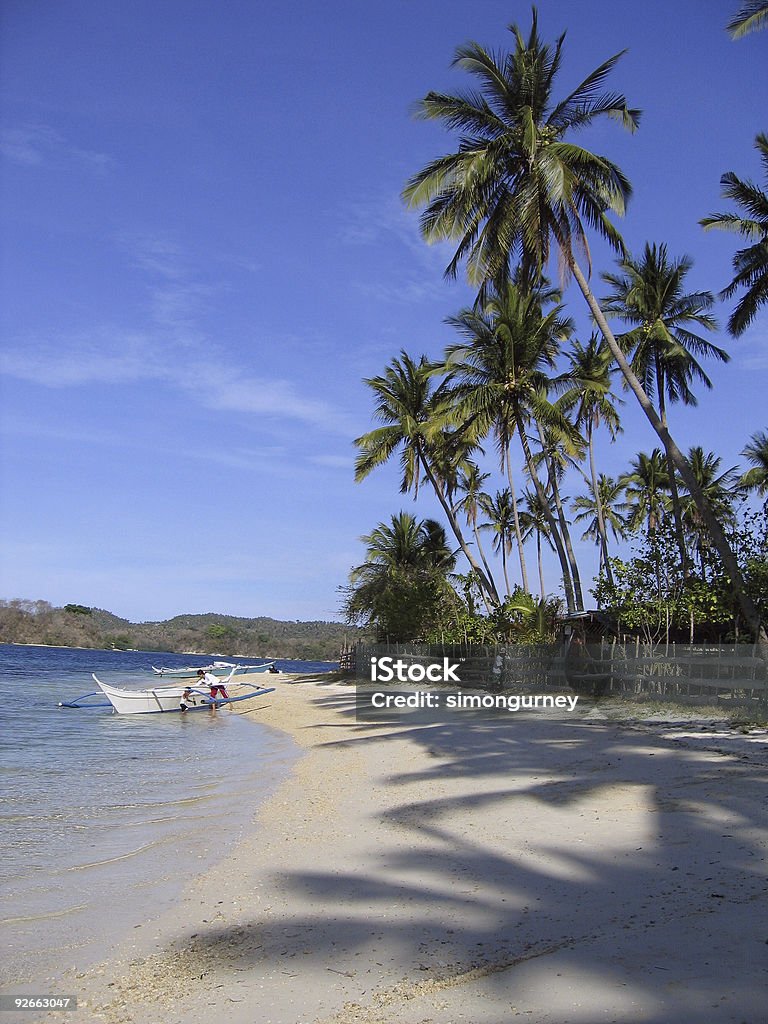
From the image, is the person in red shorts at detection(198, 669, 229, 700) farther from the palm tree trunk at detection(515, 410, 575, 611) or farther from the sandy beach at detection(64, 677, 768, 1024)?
the sandy beach at detection(64, 677, 768, 1024)

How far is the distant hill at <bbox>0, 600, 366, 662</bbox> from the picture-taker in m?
108

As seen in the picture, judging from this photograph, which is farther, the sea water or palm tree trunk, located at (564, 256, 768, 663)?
palm tree trunk, located at (564, 256, 768, 663)

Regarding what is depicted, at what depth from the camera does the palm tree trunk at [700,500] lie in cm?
1398

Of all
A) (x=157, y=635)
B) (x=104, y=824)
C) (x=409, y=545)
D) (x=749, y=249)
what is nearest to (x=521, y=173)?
(x=749, y=249)

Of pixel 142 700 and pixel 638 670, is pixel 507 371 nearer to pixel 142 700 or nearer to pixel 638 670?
pixel 638 670

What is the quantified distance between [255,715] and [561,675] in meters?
11.2

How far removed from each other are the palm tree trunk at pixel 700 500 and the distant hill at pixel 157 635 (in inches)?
3114

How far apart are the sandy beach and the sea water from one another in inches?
15.6

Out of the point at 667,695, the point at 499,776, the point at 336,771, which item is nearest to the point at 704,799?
the point at 499,776

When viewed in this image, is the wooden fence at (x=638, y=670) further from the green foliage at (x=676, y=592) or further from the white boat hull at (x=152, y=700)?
the white boat hull at (x=152, y=700)

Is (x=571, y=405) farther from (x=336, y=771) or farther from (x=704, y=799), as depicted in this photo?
(x=704, y=799)

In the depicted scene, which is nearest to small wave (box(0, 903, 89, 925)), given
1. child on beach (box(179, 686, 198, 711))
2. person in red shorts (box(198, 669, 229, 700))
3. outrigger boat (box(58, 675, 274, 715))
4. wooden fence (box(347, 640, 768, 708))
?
wooden fence (box(347, 640, 768, 708))

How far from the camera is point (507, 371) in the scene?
74.3 feet

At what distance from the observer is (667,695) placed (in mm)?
13836
